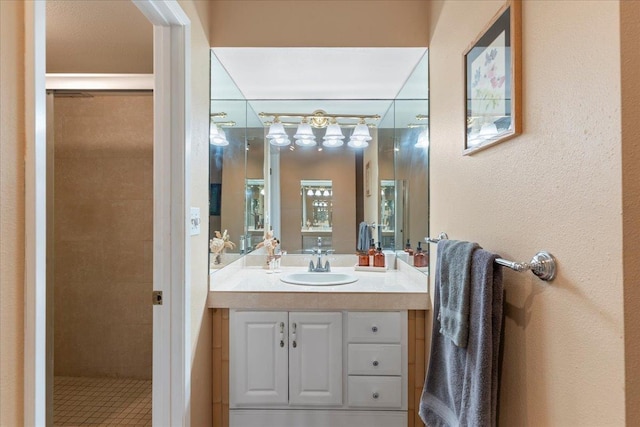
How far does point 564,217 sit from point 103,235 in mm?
2733

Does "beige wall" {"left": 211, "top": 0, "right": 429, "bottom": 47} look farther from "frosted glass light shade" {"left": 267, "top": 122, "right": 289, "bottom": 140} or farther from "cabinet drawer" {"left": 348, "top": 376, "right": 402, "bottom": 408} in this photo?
"cabinet drawer" {"left": 348, "top": 376, "right": 402, "bottom": 408}

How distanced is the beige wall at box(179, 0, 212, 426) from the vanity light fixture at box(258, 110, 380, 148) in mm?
829

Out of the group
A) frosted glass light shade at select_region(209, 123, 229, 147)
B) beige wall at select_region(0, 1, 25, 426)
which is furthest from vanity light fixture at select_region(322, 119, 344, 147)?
beige wall at select_region(0, 1, 25, 426)

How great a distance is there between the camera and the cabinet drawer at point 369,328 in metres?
1.70

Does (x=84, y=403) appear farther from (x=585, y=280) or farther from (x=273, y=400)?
(x=585, y=280)

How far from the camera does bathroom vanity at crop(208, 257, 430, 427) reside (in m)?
1.69

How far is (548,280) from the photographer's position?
0.77 meters

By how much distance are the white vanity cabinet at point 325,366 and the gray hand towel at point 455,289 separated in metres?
0.65

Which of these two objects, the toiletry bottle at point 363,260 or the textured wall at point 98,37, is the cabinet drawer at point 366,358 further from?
the textured wall at point 98,37

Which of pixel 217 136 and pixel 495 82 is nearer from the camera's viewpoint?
pixel 495 82

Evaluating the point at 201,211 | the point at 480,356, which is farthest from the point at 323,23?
the point at 480,356

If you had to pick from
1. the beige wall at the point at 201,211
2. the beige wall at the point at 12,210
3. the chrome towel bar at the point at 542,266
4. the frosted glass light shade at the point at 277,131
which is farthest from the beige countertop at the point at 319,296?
the frosted glass light shade at the point at 277,131

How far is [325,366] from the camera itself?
5.58 ft

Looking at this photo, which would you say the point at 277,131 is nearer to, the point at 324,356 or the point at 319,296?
the point at 319,296
